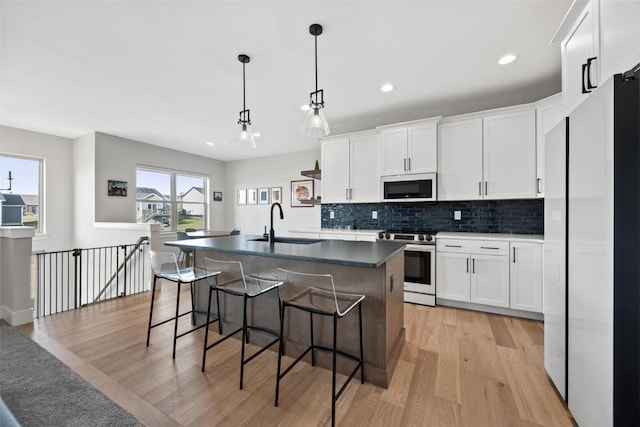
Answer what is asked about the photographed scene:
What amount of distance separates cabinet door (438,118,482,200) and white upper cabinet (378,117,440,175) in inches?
4.7

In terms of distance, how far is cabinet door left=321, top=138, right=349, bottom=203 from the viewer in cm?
431

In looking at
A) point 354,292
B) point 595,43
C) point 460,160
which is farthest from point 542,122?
point 354,292

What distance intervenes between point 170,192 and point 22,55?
3714 mm

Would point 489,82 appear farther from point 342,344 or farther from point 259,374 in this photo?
point 259,374

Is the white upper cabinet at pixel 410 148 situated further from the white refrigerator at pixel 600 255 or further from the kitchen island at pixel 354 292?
the white refrigerator at pixel 600 255

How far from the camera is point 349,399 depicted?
5.52ft

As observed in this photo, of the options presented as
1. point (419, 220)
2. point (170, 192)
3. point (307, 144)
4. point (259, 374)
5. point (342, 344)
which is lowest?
point (259, 374)

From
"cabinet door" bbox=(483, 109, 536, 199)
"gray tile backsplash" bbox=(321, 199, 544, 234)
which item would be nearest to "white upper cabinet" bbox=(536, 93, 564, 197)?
"cabinet door" bbox=(483, 109, 536, 199)

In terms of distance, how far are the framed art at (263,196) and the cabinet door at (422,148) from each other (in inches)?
147

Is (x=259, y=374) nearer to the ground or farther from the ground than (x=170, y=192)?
nearer to the ground

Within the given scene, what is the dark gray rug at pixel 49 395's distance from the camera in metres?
1.50

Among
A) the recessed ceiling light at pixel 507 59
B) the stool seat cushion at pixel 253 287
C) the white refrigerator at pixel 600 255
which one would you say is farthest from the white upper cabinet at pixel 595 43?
the stool seat cushion at pixel 253 287

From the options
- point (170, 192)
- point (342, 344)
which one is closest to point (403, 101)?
point (342, 344)

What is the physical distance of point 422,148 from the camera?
362 centimetres
